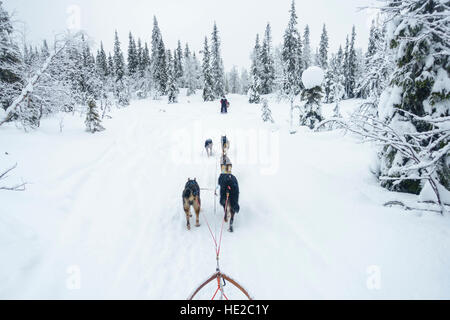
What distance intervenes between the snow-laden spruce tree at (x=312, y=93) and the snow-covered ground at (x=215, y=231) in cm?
785

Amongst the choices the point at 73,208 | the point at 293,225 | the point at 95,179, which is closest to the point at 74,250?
the point at 73,208

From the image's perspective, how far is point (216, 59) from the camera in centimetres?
4669

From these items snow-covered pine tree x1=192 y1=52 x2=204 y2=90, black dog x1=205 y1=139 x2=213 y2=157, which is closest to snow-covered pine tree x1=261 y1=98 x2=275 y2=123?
black dog x1=205 y1=139 x2=213 y2=157

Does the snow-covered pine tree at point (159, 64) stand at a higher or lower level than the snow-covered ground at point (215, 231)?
higher

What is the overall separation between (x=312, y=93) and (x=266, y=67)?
1328 inches

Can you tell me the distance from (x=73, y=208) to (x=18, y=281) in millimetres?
2766

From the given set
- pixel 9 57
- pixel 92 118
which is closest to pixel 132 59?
pixel 92 118

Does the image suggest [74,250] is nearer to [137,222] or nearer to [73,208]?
[137,222]

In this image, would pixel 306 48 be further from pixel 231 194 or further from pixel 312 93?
pixel 231 194

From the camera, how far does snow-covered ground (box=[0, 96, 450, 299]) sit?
150 inches

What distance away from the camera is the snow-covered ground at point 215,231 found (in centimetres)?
382

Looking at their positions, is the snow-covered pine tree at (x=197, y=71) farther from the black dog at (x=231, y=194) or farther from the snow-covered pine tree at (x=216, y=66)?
the black dog at (x=231, y=194)

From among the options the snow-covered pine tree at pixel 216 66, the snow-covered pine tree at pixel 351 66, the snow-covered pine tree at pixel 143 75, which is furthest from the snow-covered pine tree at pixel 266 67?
the snow-covered pine tree at pixel 143 75

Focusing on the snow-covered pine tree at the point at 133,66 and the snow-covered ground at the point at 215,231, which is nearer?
the snow-covered ground at the point at 215,231
